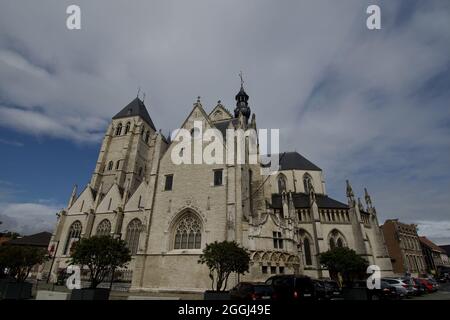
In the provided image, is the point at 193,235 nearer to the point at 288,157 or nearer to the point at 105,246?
the point at 105,246

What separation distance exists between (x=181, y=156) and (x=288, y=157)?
24.3 metres

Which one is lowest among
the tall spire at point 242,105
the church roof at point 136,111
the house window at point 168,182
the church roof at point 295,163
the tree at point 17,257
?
the tree at point 17,257

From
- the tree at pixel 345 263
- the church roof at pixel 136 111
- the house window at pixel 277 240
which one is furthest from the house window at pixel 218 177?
the church roof at pixel 136 111

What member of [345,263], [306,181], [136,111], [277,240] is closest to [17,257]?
[277,240]

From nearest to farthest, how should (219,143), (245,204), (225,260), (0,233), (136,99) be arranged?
(225,260)
(245,204)
(219,143)
(0,233)
(136,99)

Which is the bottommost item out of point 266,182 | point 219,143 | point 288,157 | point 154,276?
point 154,276

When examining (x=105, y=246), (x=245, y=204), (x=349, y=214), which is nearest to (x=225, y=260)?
(x=105, y=246)

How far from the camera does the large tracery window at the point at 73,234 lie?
3141 cm

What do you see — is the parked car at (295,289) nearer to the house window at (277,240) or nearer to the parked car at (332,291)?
the parked car at (332,291)

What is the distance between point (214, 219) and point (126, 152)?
30094 millimetres

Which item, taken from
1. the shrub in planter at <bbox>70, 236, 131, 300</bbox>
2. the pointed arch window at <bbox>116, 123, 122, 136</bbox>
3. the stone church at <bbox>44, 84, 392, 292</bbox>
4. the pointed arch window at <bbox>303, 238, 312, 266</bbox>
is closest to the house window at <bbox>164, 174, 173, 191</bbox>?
the stone church at <bbox>44, 84, 392, 292</bbox>

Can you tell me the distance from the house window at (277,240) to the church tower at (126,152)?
1067 inches

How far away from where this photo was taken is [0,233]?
2003 inches

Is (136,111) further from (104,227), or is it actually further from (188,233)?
(188,233)
